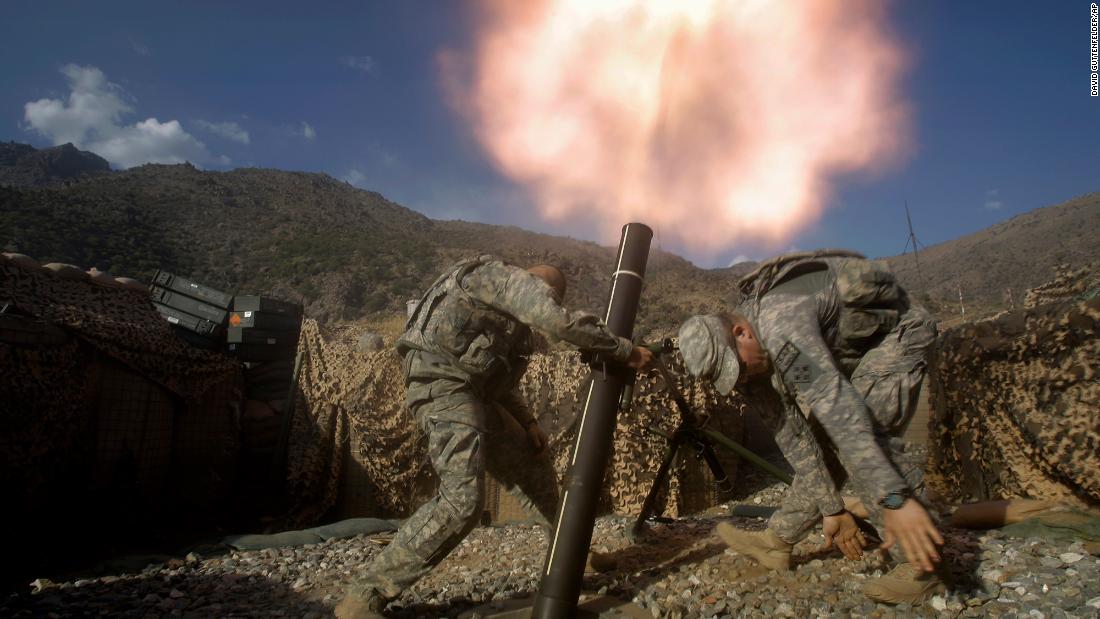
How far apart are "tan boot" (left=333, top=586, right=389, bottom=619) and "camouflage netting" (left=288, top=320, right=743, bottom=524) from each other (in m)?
2.44

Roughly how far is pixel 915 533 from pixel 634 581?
1466mm

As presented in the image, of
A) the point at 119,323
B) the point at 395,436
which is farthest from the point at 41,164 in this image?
the point at 395,436

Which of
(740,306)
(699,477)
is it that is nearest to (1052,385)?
(740,306)

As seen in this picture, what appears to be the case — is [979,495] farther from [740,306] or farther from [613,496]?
[613,496]

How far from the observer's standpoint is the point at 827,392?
2.25m

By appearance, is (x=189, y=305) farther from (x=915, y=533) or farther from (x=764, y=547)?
(x=915, y=533)

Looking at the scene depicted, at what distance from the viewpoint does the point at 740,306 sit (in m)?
2.88

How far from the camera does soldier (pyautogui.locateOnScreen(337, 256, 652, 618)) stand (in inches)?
105

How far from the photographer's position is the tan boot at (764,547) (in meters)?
Result: 2.82

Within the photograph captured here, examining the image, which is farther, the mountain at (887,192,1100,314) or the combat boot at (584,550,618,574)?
the mountain at (887,192,1100,314)

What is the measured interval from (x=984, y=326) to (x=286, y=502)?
548 centimetres

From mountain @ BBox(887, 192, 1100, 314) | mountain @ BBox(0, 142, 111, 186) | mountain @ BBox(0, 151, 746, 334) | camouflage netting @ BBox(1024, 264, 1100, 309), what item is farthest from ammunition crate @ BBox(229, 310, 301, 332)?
mountain @ BBox(0, 142, 111, 186)

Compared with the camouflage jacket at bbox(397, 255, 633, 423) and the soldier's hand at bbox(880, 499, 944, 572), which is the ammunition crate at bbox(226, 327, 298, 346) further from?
the soldier's hand at bbox(880, 499, 944, 572)

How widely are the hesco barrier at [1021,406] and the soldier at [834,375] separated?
88 centimetres
